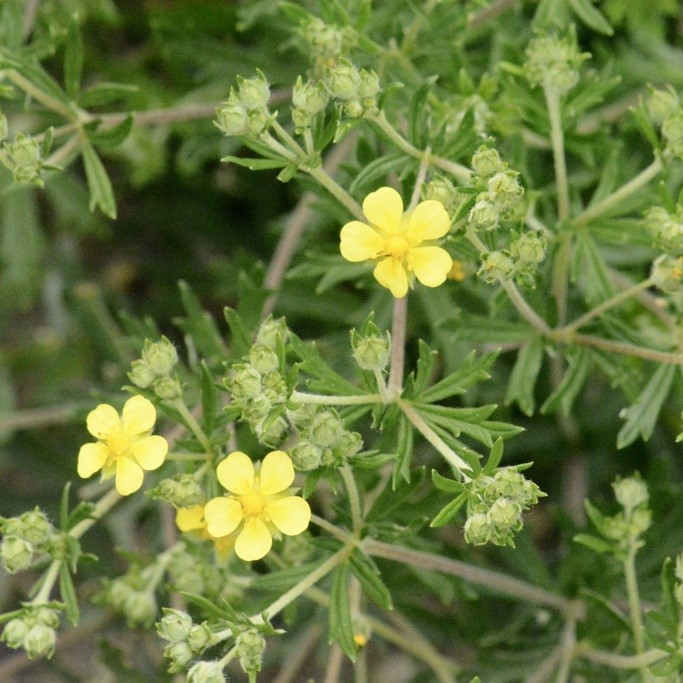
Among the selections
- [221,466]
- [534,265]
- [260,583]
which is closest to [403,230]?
[534,265]

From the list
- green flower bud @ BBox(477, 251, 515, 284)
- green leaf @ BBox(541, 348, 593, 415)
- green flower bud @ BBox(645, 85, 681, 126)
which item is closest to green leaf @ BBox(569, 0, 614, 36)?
green flower bud @ BBox(645, 85, 681, 126)

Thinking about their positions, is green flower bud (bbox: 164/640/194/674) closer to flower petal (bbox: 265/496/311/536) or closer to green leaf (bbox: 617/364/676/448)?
flower petal (bbox: 265/496/311/536)

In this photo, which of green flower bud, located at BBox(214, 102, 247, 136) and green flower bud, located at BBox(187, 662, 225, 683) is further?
green flower bud, located at BBox(214, 102, 247, 136)

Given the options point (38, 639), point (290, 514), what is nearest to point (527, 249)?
point (290, 514)

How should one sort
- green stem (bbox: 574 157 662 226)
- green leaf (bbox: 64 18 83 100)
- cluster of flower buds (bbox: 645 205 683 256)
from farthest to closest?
green leaf (bbox: 64 18 83 100), green stem (bbox: 574 157 662 226), cluster of flower buds (bbox: 645 205 683 256)

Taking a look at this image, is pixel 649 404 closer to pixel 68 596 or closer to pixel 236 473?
pixel 236 473
